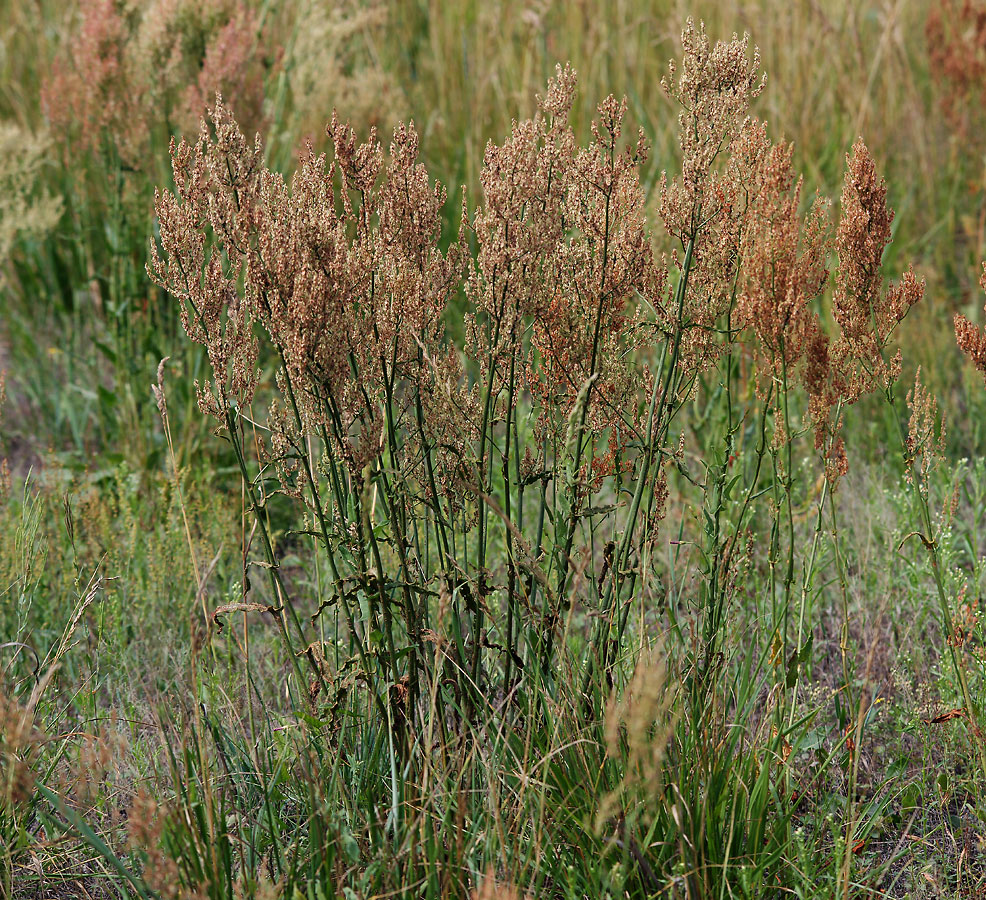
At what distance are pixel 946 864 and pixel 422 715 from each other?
1018 mm

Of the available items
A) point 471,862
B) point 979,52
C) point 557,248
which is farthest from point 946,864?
point 979,52

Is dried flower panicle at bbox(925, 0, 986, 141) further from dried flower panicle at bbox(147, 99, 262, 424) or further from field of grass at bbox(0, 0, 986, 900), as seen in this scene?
dried flower panicle at bbox(147, 99, 262, 424)

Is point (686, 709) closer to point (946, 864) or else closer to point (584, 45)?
point (946, 864)

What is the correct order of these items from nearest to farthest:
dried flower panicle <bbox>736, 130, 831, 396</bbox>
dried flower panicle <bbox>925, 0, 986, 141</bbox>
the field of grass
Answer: the field of grass
dried flower panicle <bbox>736, 130, 831, 396</bbox>
dried flower panicle <bbox>925, 0, 986, 141</bbox>

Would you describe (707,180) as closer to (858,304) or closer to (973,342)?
(858,304)

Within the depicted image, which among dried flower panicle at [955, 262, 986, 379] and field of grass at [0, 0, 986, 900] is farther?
dried flower panicle at [955, 262, 986, 379]

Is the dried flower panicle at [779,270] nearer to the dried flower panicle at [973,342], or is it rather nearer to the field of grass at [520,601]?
the field of grass at [520,601]

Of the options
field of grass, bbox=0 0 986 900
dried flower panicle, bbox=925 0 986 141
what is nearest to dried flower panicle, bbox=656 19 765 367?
field of grass, bbox=0 0 986 900

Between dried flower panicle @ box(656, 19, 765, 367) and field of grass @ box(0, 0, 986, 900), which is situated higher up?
dried flower panicle @ box(656, 19, 765, 367)

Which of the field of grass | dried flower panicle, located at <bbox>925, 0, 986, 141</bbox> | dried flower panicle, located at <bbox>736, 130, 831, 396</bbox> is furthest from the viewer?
dried flower panicle, located at <bbox>925, 0, 986, 141</bbox>

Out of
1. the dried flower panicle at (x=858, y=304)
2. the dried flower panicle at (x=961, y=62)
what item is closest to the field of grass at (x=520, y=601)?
the dried flower panicle at (x=858, y=304)

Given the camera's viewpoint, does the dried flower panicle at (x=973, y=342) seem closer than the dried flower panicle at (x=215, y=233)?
No

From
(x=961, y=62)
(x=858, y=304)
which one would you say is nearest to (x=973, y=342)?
(x=858, y=304)

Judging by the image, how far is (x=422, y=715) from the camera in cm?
190
